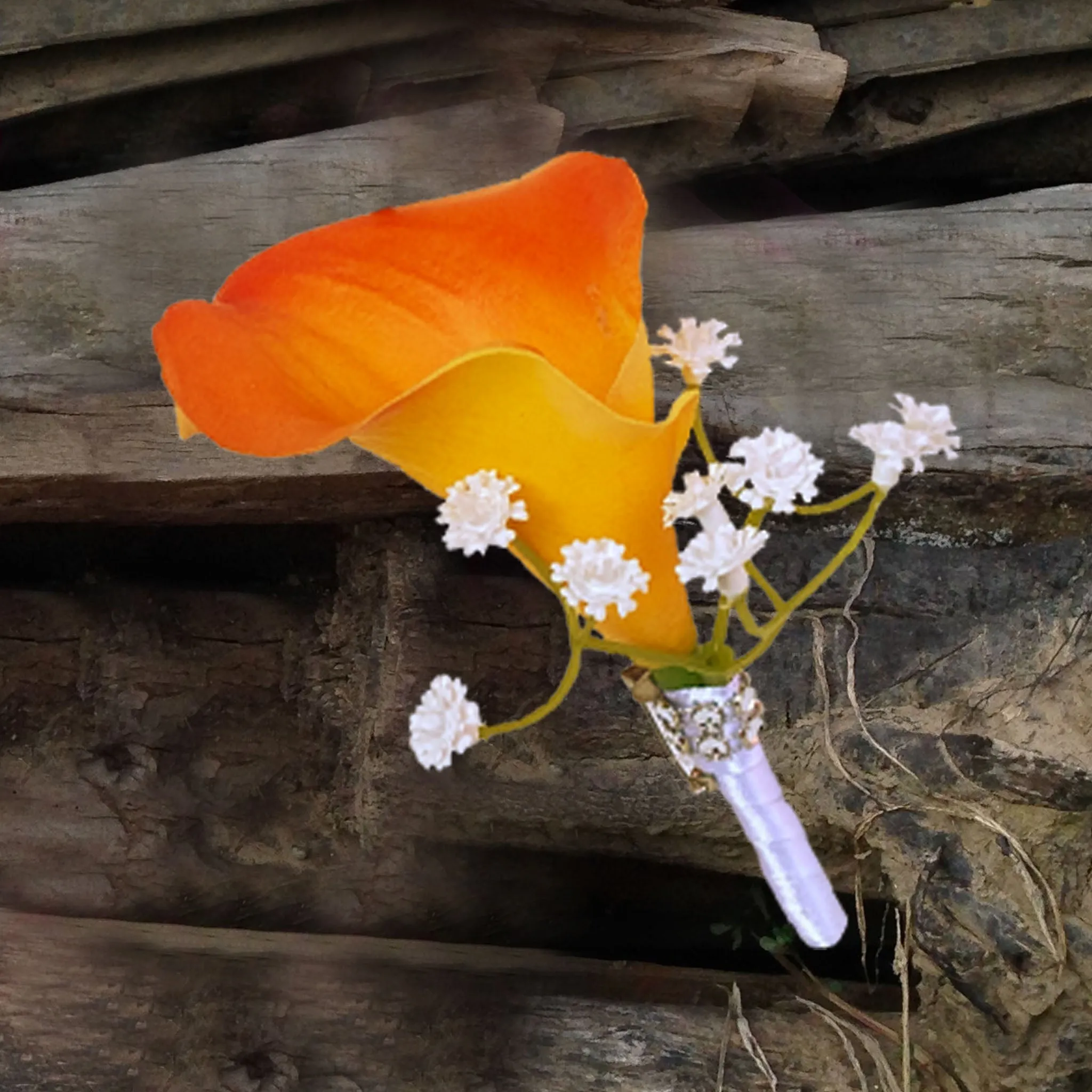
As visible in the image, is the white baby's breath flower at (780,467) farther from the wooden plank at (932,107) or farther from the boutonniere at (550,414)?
the wooden plank at (932,107)

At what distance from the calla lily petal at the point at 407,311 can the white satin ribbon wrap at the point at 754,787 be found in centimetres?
21

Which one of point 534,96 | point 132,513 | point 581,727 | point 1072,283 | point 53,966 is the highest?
point 534,96

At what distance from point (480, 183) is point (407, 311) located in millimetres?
335

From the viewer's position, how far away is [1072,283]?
1.01 m

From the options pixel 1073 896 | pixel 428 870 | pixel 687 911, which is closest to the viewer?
pixel 1073 896

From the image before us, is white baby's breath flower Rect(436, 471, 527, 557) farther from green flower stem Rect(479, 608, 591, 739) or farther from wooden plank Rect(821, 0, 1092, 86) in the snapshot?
wooden plank Rect(821, 0, 1092, 86)

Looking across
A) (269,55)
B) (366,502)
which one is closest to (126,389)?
(366,502)

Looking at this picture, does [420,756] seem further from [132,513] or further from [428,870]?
[428,870]

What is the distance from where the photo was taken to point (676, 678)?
0.74m

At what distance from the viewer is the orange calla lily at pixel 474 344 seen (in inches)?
27.1

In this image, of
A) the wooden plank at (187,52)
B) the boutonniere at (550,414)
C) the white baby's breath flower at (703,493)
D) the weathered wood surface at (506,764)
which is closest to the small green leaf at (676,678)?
the boutonniere at (550,414)

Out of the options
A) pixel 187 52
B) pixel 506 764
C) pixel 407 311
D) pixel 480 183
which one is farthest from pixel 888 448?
pixel 187 52

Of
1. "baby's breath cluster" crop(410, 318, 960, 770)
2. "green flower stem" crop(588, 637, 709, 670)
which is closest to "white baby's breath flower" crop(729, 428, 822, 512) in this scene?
"baby's breath cluster" crop(410, 318, 960, 770)

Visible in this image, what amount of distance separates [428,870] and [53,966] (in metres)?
0.43
